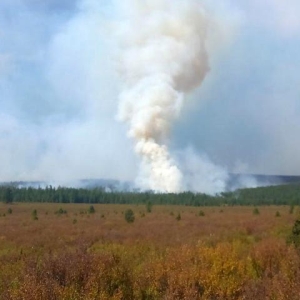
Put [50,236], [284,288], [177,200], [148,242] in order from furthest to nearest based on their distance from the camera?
[177,200] < [50,236] < [148,242] < [284,288]

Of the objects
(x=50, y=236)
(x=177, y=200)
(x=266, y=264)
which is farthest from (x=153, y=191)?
(x=266, y=264)

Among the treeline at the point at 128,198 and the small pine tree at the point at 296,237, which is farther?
the treeline at the point at 128,198

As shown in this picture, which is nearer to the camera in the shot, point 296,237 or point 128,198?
point 296,237

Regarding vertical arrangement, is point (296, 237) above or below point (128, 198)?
below

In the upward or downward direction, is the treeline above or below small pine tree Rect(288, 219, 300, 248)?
above

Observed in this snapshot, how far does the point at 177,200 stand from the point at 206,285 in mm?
72849

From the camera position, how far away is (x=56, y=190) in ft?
331

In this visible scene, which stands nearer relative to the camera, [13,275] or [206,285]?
[206,285]

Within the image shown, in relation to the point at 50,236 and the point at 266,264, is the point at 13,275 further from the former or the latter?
the point at 50,236

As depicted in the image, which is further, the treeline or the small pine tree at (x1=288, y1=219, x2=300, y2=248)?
the treeline

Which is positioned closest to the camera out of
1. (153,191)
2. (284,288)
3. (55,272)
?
(284,288)

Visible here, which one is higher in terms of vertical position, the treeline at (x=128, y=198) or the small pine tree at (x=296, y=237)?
the treeline at (x=128, y=198)

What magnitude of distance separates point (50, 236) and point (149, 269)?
1345cm

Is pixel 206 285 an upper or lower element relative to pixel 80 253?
lower
